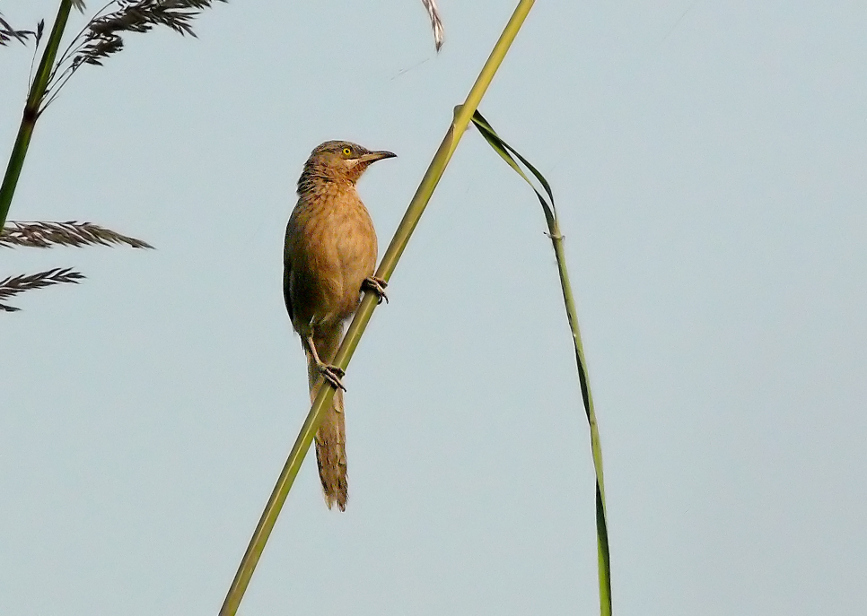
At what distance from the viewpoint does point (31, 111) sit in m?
1.53

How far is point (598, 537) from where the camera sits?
1.65m

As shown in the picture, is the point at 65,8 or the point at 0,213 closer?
the point at 0,213

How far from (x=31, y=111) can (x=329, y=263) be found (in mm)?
2923

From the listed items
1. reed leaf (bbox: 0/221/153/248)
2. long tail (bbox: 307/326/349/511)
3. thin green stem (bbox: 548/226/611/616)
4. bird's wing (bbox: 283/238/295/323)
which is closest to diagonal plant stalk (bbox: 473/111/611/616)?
thin green stem (bbox: 548/226/611/616)

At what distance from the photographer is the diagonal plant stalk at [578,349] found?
1.60m

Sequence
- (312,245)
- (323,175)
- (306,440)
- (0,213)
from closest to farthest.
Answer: (0,213)
(306,440)
(312,245)
(323,175)

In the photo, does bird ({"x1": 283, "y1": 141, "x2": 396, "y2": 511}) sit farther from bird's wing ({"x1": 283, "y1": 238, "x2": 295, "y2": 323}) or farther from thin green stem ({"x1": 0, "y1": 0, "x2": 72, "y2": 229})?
thin green stem ({"x1": 0, "y1": 0, "x2": 72, "y2": 229})

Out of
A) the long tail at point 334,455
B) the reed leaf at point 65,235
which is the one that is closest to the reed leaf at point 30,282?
the reed leaf at point 65,235

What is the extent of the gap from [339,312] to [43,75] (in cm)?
310

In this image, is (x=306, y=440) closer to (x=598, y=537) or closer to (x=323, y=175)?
(x=598, y=537)

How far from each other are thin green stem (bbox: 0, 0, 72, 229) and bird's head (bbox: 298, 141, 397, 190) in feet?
10.7

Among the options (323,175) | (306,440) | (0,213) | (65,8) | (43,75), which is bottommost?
(306,440)

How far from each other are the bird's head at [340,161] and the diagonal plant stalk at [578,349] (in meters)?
2.97

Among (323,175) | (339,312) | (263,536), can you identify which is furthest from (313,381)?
(263,536)
